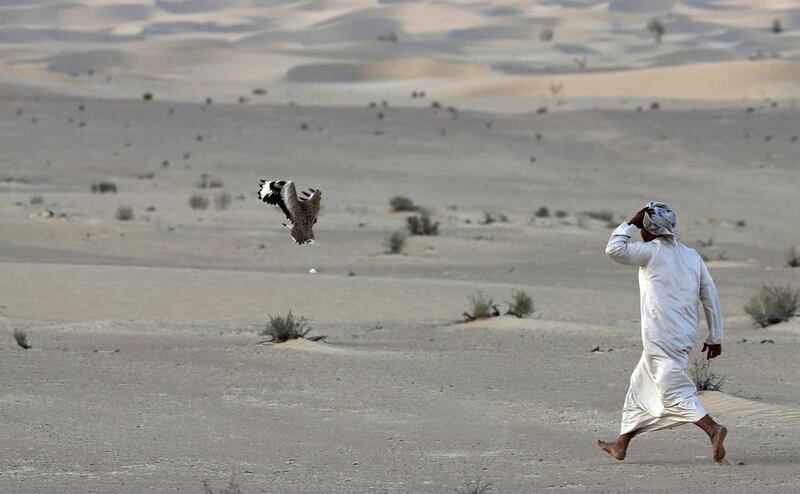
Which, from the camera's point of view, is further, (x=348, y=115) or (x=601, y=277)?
(x=348, y=115)

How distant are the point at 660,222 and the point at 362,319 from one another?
10359mm

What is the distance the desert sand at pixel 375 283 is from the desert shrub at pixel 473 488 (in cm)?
10

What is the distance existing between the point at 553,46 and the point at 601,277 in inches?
3477

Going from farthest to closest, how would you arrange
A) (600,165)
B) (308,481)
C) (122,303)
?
(600,165), (122,303), (308,481)

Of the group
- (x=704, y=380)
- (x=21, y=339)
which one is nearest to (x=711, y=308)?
(x=704, y=380)

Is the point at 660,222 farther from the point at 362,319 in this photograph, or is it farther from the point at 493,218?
the point at 493,218

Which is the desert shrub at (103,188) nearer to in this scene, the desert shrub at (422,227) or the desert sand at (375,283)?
the desert sand at (375,283)

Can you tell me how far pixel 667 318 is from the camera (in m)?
9.63

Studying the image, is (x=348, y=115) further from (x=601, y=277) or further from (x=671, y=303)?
(x=671, y=303)

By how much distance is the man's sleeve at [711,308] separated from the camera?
967cm

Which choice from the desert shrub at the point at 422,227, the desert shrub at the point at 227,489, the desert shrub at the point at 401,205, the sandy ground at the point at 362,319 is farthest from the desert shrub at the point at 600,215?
the desert shrub at the point at 227,489

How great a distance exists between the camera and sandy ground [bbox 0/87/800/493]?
10.1 meters

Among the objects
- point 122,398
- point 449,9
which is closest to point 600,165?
point 122,398

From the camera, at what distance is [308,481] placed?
9.40 m
